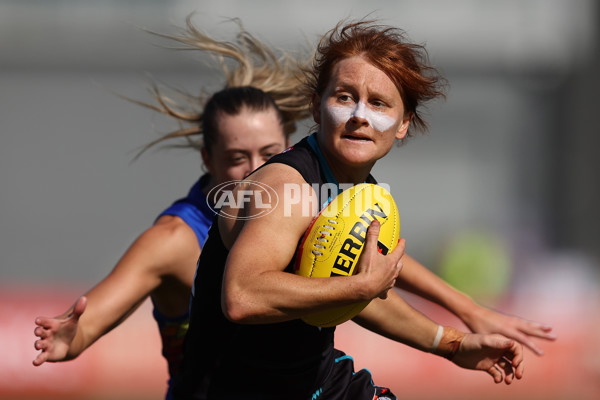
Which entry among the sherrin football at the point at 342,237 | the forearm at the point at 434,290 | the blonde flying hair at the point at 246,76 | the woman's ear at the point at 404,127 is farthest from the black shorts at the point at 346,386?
the blonde flying hair at the point at 246,76

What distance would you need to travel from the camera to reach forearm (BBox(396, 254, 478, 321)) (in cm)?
420

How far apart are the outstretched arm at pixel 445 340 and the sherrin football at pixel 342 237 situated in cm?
91

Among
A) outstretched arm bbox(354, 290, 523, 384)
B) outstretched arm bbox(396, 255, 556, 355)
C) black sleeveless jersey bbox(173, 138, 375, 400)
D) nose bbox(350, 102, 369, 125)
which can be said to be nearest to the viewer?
nose bbox(350, 102, 369, 125)

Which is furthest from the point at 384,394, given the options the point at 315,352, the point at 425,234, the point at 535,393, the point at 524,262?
the point at 425,234

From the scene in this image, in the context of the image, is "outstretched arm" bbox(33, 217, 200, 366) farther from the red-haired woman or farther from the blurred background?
the blurred background

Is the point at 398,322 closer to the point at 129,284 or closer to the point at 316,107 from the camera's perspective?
the point at 316,107

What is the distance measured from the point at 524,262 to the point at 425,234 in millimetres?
2648

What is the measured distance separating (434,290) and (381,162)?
1594 centimetres

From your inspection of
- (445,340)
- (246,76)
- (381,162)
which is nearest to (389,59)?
(445,340)

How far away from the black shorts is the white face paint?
114 cm

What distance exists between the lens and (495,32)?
786 inches

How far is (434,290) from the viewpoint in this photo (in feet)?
13.8

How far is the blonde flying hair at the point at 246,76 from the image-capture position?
5234mm

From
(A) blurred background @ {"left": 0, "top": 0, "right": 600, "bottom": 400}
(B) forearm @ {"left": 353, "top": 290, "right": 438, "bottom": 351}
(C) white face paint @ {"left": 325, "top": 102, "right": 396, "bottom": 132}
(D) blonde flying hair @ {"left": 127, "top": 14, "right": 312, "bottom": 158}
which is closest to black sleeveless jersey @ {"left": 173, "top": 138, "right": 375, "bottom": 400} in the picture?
(C) white face paint @ {"left": 325, "top": 102, "right": 396, "bottom": 132}
